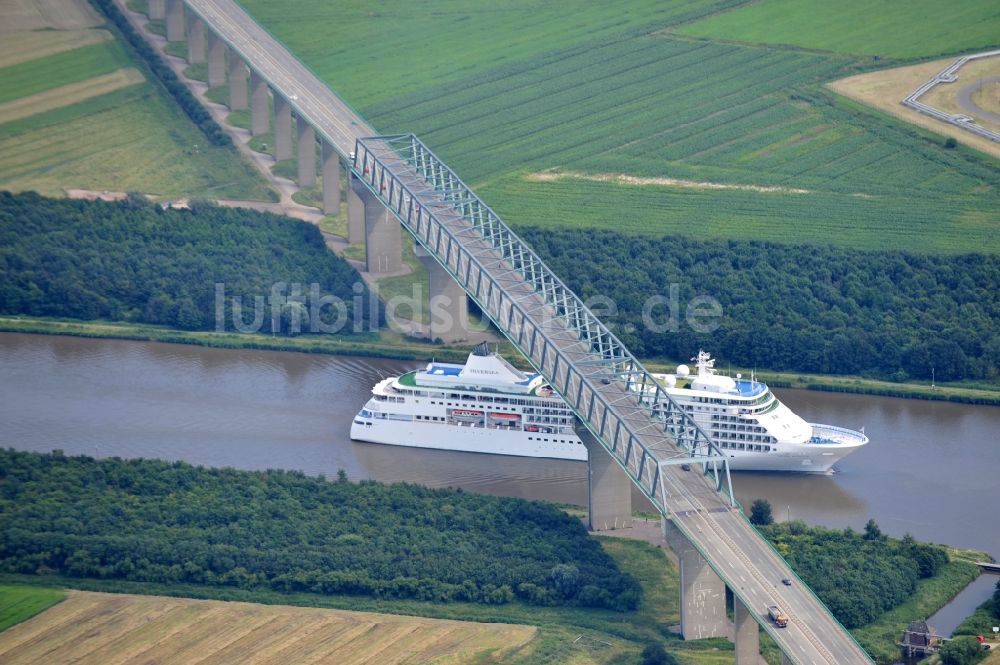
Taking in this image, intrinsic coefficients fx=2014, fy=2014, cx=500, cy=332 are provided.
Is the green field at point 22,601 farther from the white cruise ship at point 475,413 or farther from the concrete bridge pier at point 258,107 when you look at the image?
the concrete bridge pier at point 258,107

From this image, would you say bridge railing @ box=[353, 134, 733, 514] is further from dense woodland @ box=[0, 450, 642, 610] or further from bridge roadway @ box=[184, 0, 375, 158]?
bridge roadway @ box=[184, 0, 375, 158]

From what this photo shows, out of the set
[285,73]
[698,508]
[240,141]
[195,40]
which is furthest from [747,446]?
[195,40]

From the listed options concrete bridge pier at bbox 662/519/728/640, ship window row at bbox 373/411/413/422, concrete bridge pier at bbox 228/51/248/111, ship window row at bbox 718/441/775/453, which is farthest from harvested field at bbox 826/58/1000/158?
concrete bridge pier at bbox 662/519/728/640

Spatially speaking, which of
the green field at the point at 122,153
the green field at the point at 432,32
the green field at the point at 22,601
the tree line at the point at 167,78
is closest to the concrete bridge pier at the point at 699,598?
the green field at the point at 22,601

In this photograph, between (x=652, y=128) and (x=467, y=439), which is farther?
(x=652, y=128)

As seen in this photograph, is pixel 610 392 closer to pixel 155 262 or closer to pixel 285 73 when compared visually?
pixel 155 262
